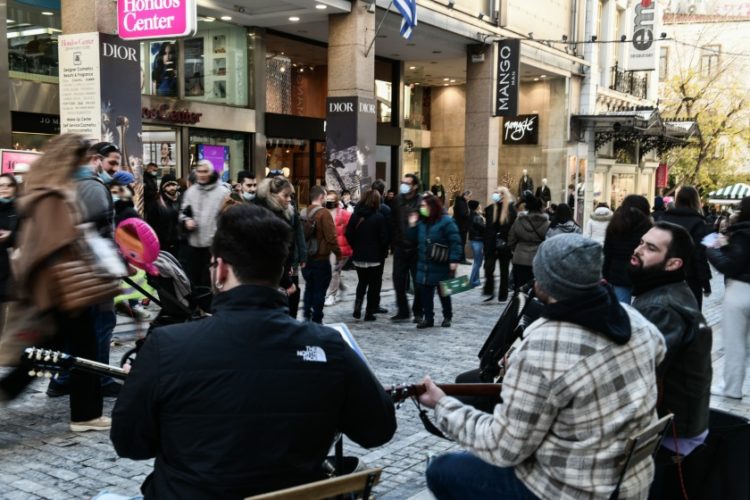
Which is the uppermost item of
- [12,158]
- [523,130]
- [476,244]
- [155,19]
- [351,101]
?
[155,19]

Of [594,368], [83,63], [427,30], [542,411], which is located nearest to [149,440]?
[542,411]

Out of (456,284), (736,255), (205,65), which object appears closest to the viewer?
(736,255)

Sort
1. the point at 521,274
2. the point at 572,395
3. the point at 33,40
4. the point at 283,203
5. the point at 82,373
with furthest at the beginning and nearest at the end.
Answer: the point at 33,40 < the point at 521,274 < the point at 283,203 < the point at 82,373 < the point at 572,395

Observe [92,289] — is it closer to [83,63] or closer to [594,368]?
[594,368]

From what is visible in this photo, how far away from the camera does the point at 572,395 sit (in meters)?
2.61

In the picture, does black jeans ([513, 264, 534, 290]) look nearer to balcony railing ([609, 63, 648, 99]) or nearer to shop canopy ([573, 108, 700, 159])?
shop canopy ([573, 108, 700, 159])

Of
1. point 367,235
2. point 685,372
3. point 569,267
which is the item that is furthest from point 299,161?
point 569,267

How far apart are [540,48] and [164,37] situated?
16933mm

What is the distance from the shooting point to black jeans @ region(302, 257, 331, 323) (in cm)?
918

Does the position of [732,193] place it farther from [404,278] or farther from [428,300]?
[428,300]

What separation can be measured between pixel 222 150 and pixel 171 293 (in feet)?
40.0

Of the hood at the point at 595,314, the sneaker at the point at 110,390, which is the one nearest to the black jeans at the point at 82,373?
the sneaker at the point at 110,390

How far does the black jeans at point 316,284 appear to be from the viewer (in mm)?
9180

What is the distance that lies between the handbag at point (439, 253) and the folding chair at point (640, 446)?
6.59m
